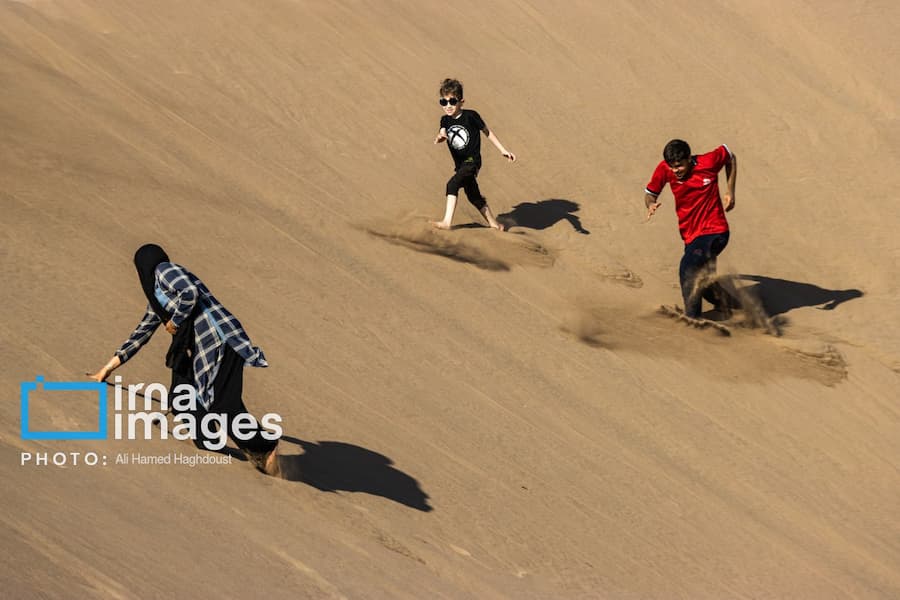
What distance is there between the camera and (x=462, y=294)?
32.0 feet

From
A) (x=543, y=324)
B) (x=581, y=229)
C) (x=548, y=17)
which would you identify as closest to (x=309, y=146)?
(x=581, y=229)

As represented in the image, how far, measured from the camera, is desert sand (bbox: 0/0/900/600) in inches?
256

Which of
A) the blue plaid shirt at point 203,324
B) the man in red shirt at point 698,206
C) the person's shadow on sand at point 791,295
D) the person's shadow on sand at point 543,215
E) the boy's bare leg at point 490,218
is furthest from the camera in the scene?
the person's shadow on sand at point 543,215

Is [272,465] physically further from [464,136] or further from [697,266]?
[464,136]

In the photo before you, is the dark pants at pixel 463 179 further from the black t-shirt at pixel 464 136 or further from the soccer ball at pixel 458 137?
the soccer ball at pixel 458 137

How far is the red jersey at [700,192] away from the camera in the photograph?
9.54 metres

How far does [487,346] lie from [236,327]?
2853mm

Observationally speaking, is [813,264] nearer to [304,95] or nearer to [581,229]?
[581,229]

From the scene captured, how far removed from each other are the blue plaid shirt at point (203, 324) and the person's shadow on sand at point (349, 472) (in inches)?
27.4

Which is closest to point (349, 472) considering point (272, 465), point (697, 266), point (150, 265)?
point (272, 465)

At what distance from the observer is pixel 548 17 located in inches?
603

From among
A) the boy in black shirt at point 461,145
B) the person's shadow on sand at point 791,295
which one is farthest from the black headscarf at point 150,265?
the person's shadow on sand at point 791,295

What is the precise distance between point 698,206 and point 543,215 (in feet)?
7.59

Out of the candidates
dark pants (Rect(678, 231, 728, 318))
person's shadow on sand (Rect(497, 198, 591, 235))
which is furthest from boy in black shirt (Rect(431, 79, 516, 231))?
dark pants (Rect(678, 231, 728, 318))
